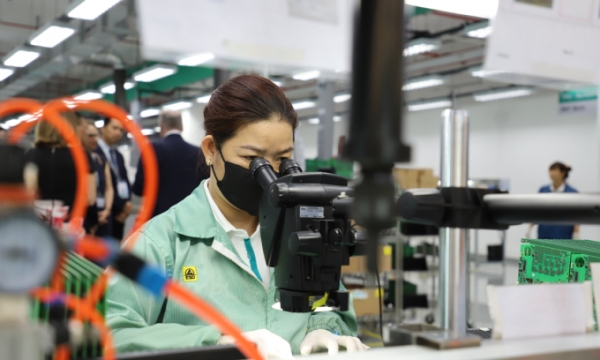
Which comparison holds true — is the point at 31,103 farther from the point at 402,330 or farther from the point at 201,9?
the point at 402,330

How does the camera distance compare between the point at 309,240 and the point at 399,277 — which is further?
the point at 399,277

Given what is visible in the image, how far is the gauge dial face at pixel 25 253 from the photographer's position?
1.18 ft

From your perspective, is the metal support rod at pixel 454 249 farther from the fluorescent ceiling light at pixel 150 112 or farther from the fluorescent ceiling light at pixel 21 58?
the fluorescent ceiling light at pixel 150 112

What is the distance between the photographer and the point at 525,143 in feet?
41.0

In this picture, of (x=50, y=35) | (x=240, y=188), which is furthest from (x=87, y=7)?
(x=240, y=188)

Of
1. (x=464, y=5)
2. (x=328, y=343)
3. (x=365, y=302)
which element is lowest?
(x=365, y=302)

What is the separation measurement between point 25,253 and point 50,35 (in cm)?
742

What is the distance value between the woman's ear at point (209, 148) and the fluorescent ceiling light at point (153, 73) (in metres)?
7.47

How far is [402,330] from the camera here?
0.63 meters

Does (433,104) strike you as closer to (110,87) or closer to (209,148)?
(110,87)

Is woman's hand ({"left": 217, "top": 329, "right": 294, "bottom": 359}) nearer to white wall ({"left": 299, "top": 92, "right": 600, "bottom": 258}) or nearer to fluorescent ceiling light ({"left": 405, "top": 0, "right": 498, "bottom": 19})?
fluorescent ceiling light ({"left": 405, "top": 0, "right": 498, "bottom": 19})

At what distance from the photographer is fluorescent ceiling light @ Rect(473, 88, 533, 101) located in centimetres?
1160

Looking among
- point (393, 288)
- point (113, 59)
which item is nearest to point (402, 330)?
point (393, 288)

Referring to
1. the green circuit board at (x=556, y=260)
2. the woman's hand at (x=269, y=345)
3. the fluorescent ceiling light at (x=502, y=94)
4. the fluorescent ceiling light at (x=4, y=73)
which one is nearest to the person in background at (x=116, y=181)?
the woman's hand at (x=269, y=345)
